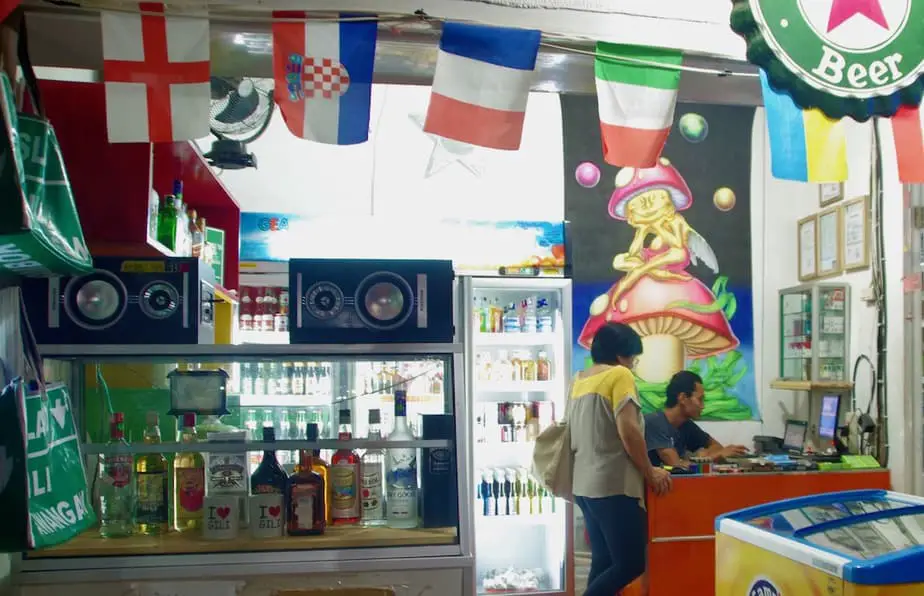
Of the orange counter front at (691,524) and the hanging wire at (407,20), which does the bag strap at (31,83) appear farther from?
the orange counter front at (691,524)

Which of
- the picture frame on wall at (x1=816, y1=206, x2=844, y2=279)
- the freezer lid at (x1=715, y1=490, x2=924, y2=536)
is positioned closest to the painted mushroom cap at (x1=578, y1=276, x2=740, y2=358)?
the picture frame on wall at (x1=816, y1=206, x2=844, y2=279)

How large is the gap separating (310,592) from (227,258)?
2179 mm

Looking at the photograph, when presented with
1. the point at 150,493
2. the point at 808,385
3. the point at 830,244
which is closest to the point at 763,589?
the point at 150,493

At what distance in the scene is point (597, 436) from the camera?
395cm

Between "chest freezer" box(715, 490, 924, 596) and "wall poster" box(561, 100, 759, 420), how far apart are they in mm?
3592

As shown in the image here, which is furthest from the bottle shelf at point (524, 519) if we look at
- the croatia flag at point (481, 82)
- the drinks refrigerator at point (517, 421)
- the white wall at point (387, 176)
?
the croatia flag at point (481, 82)

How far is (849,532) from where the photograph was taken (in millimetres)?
1979

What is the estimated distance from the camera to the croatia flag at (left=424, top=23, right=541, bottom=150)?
2607 millimetres

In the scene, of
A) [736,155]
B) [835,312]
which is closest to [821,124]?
[835,312]

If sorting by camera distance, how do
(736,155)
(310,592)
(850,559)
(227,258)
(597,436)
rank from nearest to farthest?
(850,559)
(310,592)
(597,436)
(227,258)
(736,155)

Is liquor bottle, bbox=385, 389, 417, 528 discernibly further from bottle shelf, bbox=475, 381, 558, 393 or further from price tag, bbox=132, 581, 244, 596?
bottle shelf, bbox=475, 381, 558, 393

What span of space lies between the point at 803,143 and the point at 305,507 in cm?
213

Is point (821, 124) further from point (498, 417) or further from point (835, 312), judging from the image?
point (498, 417)

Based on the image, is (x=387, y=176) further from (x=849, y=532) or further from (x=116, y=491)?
(x=849, y=532)
